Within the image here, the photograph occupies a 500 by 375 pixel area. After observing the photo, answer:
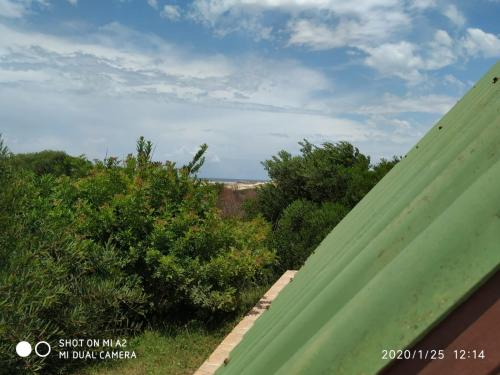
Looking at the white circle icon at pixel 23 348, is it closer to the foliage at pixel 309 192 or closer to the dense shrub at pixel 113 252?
the dense shrub at pixel 113 252

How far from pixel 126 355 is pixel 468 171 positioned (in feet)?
20.0

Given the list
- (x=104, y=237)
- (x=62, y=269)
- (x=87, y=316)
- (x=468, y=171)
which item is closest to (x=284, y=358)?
(x=468, y=171)

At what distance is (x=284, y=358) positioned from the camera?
114cm

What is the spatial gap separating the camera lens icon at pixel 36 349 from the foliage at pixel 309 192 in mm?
5784

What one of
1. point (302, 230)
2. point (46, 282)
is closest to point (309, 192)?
point (302, 230)

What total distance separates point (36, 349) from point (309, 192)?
803 cm

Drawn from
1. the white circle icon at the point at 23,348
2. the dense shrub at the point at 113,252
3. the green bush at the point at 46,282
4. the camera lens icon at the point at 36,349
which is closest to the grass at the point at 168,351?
the dense shrub at the point at 113,252

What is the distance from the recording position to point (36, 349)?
514cm

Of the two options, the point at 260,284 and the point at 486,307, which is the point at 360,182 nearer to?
the point at 260,284

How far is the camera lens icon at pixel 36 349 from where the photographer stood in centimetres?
486
